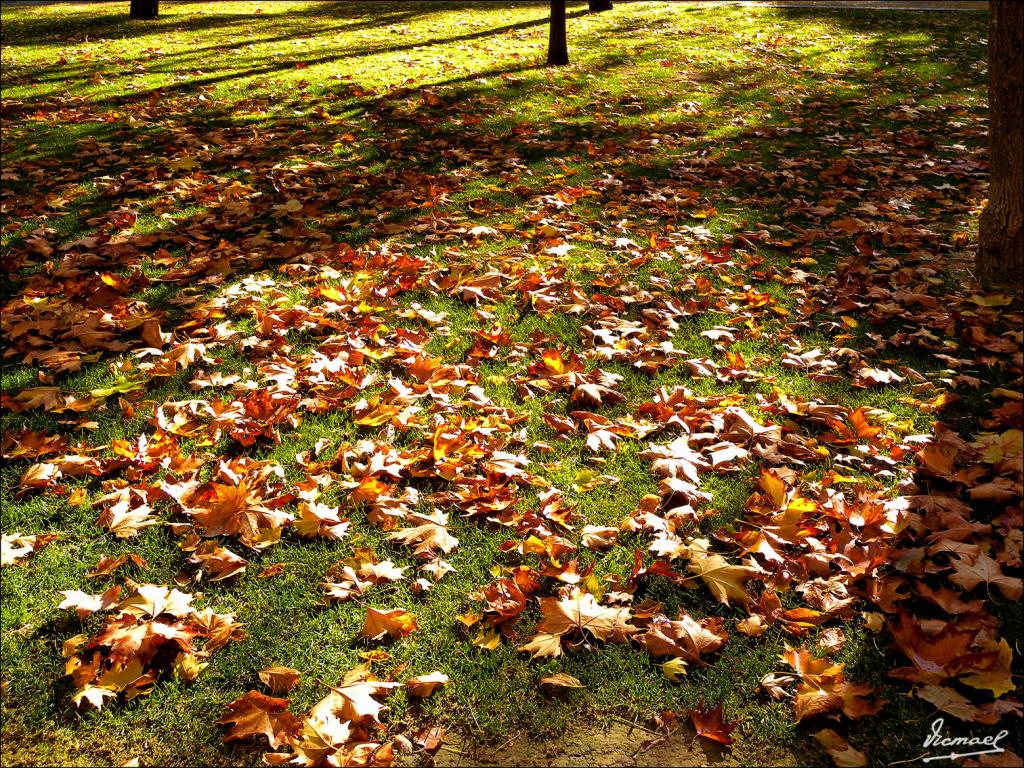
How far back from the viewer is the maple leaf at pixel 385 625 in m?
2.49

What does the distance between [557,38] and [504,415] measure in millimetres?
9008

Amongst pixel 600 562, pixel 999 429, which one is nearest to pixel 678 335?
pixel 999 429

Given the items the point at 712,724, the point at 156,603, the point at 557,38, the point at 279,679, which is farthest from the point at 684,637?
the point at 557,38

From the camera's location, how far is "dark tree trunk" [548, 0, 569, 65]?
10.4 metres

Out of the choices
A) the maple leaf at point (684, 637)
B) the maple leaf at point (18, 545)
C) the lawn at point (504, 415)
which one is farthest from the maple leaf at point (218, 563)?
the maple leaf at point (684, 637)

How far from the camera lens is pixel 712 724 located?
219 cm

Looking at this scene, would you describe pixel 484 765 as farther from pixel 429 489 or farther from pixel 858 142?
pixel 858 142

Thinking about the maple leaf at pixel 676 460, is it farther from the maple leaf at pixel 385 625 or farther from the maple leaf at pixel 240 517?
the maple leaf at pixel 240 517

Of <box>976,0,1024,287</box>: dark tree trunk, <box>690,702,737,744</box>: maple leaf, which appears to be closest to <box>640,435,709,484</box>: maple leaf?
<box>690,702,737,744</box>: maple leaf

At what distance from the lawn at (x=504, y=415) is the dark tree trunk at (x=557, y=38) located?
3.53m

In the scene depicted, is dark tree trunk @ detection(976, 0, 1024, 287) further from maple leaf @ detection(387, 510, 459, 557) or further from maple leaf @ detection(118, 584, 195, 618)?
maple leaf @ detection(118, 584, 195, 618)

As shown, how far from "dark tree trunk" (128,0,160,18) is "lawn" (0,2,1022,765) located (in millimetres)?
6682

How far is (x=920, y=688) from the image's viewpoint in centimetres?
229

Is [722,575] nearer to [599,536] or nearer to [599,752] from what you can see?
[599,536]
